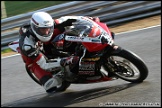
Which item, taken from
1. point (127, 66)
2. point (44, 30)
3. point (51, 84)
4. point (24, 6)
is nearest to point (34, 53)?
point (44, 30)

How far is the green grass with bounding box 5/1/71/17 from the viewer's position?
1409 cm

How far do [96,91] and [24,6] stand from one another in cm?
1002

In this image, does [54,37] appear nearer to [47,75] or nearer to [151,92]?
[47,75]

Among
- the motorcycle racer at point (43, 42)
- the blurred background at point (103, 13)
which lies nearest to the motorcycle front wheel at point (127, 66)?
the motorcycle racer at point (43, 42)

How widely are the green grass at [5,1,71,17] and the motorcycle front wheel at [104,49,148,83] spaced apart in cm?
902

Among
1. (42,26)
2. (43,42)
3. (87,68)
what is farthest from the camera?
(43,42)

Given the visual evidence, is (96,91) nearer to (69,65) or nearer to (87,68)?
(87,68)

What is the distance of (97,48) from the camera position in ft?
16.6

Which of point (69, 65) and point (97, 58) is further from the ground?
point (97, 58)

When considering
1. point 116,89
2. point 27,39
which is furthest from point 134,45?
point 27,39

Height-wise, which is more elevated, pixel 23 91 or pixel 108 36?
pixel 108 36

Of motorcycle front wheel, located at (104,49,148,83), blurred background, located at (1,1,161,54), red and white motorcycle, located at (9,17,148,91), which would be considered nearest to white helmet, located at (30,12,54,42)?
red and white motorcycle, located at (9,17,148,91)

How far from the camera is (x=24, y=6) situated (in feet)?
49.0

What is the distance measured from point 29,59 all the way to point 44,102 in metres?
0.66
